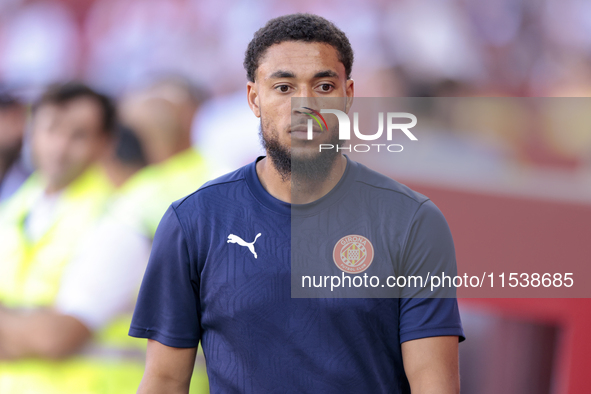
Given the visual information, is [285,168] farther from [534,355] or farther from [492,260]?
[534,355]

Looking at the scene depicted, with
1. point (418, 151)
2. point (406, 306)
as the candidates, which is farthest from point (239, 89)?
point (406, 306)

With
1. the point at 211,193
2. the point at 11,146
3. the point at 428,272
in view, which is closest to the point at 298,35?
the point at 211,193

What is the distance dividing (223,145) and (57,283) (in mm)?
1064

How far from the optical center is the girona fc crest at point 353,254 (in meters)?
1.45

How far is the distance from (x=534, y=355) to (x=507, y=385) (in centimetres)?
18

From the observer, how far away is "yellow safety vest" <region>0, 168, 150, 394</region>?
259 cm

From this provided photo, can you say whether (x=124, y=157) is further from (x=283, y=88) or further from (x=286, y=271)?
(x=286, y=271)

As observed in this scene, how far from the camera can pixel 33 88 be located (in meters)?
2.84

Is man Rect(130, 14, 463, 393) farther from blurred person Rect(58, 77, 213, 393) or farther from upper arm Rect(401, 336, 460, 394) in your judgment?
blurred person Rect(58, 77, 213, 393)

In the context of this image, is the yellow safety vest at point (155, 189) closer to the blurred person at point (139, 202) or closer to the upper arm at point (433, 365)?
the blurred person at point (139, 202)

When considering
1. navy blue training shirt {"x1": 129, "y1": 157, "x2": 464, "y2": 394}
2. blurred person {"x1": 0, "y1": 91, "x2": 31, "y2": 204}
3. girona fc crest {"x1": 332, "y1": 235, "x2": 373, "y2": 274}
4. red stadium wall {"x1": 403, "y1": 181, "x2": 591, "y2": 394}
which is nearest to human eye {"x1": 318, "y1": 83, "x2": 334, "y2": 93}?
navy blue training shirt {"x1": 129, "y1": 157, "x2": 464, "y2": 394}

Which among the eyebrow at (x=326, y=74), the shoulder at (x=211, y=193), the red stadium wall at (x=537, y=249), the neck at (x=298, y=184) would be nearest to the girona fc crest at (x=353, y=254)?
the neck at (x=298, y=184)

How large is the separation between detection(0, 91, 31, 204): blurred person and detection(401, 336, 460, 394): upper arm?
232cm

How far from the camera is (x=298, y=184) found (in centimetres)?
153
